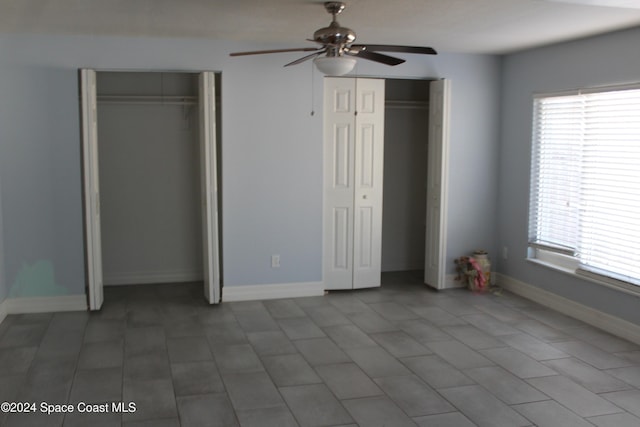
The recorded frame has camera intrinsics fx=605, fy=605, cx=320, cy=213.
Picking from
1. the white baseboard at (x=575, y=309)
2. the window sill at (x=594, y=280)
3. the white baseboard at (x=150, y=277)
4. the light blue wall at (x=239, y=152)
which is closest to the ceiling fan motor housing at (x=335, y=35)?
the light blue wall at (x=239, y=152)

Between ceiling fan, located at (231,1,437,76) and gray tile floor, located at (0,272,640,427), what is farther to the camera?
ceiling fan, located at (231,1,437,76)

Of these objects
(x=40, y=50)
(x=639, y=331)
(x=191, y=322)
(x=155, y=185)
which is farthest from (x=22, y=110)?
(x=639, y=331)

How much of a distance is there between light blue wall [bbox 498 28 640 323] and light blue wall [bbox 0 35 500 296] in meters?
0.19

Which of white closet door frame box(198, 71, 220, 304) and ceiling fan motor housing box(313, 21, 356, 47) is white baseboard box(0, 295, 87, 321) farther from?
ceiling fan motor housing box(313, 21, 356, 47)

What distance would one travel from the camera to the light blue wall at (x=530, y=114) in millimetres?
4859

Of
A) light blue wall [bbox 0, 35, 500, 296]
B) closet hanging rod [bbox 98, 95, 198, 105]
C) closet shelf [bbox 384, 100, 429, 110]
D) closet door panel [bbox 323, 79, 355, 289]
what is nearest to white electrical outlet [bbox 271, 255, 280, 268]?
light blue wall [bbox 0, 35, 500, 296]

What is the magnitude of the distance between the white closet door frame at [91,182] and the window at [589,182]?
4.14 m

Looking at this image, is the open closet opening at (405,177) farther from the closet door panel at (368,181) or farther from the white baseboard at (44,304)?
the white baseboard at (44,304)

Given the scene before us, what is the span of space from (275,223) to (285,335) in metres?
1.38

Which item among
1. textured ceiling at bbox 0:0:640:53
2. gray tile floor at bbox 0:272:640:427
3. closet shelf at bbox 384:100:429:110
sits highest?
textured ceiling at bbox 0:0:640:53

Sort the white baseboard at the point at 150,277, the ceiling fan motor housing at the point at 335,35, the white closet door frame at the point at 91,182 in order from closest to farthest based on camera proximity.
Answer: the ceiling fan motor housing at the point at 335,35 → the white closet door frame at the point at 91,182 → the white baseboard at the point at 150,277

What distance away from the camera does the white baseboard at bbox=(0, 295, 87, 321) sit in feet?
17.6

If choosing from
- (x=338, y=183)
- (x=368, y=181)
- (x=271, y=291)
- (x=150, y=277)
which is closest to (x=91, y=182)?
(x=150, y=277)

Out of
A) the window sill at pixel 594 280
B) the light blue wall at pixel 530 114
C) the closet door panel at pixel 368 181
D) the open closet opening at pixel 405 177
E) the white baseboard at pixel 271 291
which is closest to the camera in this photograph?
the window sill at pixel 594 280
